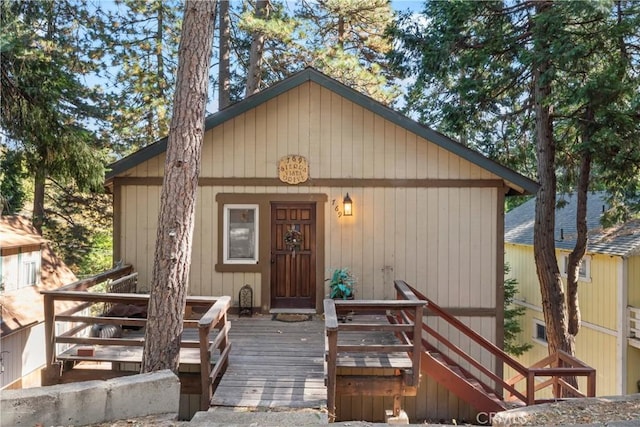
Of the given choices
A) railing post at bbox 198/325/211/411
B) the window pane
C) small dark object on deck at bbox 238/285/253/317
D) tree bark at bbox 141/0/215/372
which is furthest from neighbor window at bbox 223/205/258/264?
railing post at bbox 198/325/211/411

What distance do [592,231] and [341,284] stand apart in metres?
9.99

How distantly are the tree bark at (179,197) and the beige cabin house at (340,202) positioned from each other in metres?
2.15

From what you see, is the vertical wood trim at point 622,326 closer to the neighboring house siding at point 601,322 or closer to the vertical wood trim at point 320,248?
the neighboring house siding at point 601,322

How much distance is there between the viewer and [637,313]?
33.3 ft

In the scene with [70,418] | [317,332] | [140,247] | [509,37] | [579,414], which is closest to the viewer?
[70,418]

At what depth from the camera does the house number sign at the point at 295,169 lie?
6832mm

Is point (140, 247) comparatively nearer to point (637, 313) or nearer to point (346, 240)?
point (346, 240)

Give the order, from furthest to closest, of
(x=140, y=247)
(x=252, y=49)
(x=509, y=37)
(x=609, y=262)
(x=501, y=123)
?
(x=252, y=49) → (x=609, y=262) → (x=501, y=123) → (x=509, y=37) → (x=140, y=247)

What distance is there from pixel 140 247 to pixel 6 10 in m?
4.93

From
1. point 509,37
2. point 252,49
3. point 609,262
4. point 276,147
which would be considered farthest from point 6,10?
point 609,262

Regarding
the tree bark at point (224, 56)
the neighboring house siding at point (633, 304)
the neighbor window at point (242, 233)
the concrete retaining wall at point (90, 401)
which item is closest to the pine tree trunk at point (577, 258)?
the neighboring house siding at point (633, 304)

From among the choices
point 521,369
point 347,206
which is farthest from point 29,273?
point 521,369

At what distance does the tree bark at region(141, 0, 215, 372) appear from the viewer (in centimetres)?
426

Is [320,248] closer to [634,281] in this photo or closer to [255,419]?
[255,419]
